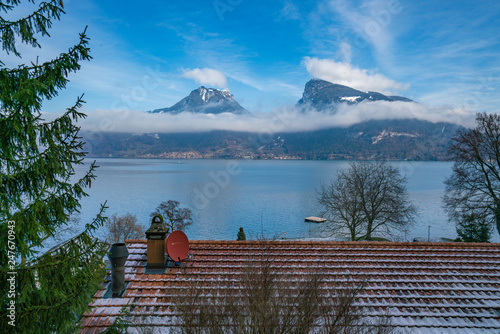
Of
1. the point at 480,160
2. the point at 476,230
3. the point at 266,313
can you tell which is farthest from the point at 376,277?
the point at 480,160

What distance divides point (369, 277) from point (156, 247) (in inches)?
254

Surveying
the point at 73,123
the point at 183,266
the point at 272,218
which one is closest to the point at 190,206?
the point at 272,218

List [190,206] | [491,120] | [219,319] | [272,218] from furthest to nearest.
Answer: [190,206]
[272,218]
[491,120]
[219,319]

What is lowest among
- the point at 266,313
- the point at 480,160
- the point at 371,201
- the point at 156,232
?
the point at 371,201

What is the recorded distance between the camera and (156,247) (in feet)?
30.6

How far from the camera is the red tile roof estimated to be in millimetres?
7668

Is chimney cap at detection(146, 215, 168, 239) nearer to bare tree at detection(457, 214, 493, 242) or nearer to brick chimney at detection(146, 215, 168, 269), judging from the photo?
brick chimney at detection(146, 215, 168, 269)

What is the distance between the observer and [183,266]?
9445mm

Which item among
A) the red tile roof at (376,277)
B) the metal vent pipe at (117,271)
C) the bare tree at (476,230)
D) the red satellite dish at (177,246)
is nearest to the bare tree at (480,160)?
the bare tree at (476,230)

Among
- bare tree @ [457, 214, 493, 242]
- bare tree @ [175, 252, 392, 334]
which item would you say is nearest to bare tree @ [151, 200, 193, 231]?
bare tree @ [457, 214, 493, 242]

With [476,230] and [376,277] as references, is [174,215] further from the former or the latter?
[376,277]

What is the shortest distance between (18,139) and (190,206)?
6027 centimetres

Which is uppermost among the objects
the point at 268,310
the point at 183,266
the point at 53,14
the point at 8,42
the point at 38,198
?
the point at 53,14

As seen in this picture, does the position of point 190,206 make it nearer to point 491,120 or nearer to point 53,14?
point 491,120
